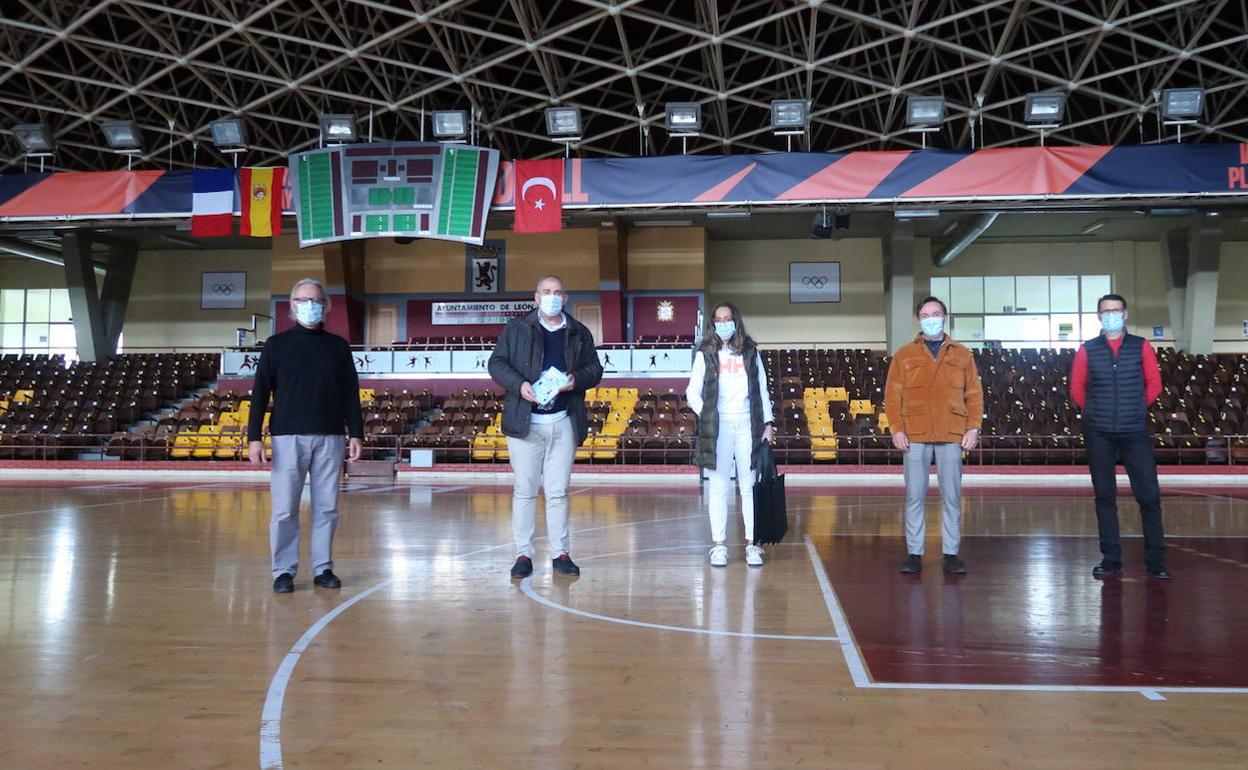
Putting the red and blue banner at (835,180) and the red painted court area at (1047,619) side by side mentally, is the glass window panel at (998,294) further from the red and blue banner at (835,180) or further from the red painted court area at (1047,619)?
the red painted court area at (1047,619)

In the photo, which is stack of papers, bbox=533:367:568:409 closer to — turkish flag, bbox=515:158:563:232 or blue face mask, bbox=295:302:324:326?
blue face mask, bbox=295:302:324:326

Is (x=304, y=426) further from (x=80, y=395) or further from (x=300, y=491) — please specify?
(x=80, y=395)

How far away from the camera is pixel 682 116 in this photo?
19.4m

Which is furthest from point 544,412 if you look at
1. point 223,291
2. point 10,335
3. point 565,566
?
point 10,335

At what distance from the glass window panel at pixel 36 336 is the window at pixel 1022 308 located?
1220 inches

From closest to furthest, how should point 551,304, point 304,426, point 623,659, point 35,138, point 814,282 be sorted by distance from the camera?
point 623,659, point 304,426, point 551,304, point 35,138, point 814,282

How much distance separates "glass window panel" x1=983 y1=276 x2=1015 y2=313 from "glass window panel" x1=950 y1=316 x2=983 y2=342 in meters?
0.48

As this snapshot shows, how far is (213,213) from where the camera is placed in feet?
67.6

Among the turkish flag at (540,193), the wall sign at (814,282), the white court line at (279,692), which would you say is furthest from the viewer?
the wall sign at (814,282)

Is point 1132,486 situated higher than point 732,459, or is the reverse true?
point 732,459

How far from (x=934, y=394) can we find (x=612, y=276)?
21411 mm

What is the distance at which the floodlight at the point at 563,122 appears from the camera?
766 inches

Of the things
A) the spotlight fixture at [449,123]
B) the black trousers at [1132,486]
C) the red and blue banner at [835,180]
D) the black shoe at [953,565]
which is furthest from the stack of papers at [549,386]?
the spotlight fixture at [449,123]

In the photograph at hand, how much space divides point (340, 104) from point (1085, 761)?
22.2m
